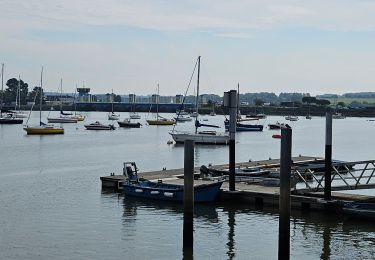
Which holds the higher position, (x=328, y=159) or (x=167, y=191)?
(x=328, y=159)

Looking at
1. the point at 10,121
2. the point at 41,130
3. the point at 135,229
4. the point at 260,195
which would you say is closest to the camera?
the point at 135,229

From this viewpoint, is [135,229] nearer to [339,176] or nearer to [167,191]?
[167,191]

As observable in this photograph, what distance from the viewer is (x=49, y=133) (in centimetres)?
11025

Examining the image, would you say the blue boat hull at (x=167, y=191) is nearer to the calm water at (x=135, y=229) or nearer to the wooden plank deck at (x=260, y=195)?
the calm water at (x=135, y=229)

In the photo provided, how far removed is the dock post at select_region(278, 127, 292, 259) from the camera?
806 inches

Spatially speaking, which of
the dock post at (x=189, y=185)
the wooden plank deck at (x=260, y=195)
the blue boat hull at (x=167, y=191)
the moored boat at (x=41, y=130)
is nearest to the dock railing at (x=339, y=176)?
the wooden plank deck at (x=260, y=195)

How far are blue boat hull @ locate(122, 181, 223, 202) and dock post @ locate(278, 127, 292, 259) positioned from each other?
1334 centimetres

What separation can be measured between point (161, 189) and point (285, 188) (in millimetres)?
15414

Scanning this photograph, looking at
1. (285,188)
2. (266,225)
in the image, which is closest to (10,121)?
(266,225)

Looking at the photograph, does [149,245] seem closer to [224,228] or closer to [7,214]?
[224,228]

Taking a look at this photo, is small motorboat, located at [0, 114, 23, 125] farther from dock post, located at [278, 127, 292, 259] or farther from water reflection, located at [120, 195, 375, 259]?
dock post, located at [278, 127, 292, 259]

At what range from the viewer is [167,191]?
3525cm

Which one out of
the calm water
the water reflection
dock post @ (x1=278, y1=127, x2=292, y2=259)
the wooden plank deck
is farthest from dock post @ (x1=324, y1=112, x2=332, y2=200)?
dock post @ (x1=278, y1=127, x2=292, y2=259)

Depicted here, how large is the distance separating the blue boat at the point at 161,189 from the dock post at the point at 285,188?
13337 mm
